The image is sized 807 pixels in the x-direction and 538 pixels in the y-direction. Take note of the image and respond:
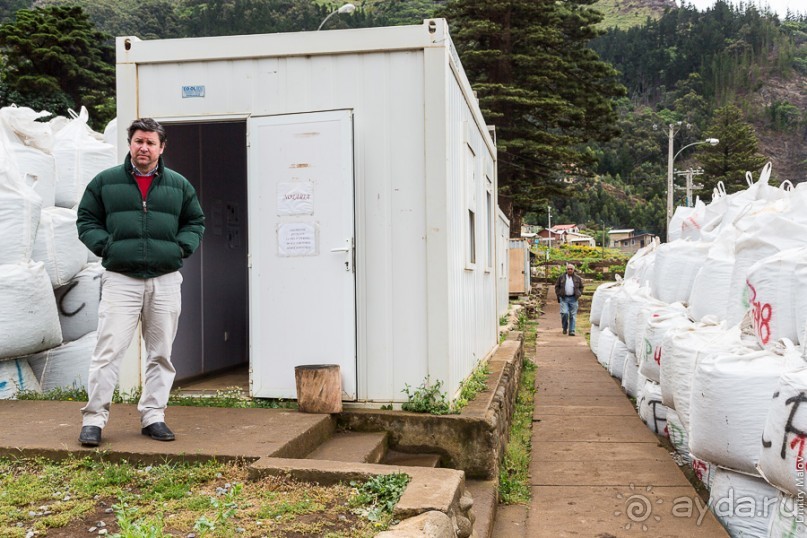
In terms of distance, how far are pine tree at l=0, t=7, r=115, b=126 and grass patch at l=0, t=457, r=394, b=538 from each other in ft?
87.9

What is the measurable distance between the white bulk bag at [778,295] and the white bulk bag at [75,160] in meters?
6.87

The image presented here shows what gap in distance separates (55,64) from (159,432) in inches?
1213

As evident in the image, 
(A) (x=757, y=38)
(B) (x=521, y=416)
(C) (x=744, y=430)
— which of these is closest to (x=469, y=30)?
(B) (x=521, y=416)

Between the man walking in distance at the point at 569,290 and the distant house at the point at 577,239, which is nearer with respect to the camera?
the man walking in distance at the point at 569,290

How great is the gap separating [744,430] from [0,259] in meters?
5.90

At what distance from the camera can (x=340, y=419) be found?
516 centimetres

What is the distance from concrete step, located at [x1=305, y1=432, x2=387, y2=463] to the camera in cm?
444

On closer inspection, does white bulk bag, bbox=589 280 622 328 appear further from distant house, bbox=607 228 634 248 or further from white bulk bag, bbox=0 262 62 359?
distant house, bbox=607 228 634 248

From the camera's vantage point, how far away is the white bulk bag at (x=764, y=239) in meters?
5.16

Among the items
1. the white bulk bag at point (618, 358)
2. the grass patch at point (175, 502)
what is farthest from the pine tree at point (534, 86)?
the grass patch at point (175, 502)

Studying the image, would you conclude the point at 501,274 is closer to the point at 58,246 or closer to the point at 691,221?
the point at 691,221

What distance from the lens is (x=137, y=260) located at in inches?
166

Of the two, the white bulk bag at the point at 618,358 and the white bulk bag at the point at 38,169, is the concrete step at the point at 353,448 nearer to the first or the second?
the white bulk bag at the point at 38,169

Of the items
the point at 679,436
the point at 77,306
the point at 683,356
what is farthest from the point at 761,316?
the point at 77,306
